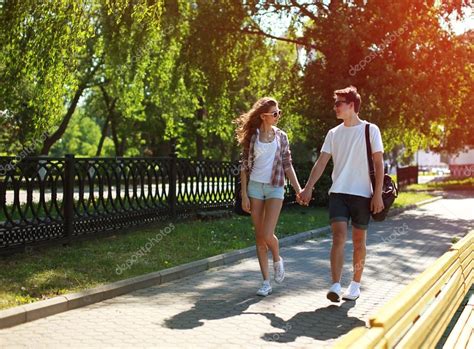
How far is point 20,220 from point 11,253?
50 cm

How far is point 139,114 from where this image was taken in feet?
139

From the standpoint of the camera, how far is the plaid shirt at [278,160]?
6.75 meters

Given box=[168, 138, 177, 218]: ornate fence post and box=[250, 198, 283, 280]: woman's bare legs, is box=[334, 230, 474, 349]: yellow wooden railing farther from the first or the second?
box=[168, 138, 177, 218]: ornate fence post

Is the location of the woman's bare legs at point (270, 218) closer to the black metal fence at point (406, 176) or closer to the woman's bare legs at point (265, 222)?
the woman's bare legs at point (265, 222)

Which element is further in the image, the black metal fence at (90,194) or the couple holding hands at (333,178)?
the black metal fence at (90,194)

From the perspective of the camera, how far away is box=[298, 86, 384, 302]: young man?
245 inches

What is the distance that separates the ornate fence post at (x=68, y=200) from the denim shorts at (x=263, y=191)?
165 inches

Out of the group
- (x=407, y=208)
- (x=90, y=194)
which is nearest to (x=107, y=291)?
(x=90, y=194)

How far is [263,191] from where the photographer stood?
6.77 m

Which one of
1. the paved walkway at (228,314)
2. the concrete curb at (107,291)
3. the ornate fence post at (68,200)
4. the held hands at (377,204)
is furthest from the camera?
the ornate fence post at (68,200)

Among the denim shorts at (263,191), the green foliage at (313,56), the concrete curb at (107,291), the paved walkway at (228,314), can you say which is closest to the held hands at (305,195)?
the denim shorts at (263,191)

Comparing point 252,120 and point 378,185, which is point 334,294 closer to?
point 378,185

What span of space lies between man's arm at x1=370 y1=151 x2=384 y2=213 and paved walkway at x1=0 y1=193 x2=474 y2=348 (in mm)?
1048

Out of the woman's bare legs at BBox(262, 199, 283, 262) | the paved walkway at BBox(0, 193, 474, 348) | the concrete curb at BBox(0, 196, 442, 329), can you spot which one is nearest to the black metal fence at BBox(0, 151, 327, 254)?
the concrete curb at BBox(0, 196, 442, 329)
